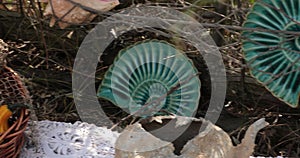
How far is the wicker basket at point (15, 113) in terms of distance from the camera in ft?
3.49

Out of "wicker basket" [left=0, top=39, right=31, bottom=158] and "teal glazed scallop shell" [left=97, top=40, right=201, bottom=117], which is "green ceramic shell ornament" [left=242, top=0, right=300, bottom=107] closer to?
"teal glazed scallop shell" [left=97, top=40, right=201, bottom=117]

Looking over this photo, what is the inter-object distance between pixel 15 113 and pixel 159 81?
33 cm

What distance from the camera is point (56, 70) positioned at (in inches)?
73.1

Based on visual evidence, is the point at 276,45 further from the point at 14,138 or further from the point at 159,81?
the point at 14,138

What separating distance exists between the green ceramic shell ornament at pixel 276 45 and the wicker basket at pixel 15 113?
0.50m

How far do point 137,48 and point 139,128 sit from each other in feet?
0.98

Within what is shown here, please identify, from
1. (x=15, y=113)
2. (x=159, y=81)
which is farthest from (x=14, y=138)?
(x=159, y=81)

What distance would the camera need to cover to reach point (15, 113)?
1.15 meters

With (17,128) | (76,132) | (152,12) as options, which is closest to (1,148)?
(17,128)

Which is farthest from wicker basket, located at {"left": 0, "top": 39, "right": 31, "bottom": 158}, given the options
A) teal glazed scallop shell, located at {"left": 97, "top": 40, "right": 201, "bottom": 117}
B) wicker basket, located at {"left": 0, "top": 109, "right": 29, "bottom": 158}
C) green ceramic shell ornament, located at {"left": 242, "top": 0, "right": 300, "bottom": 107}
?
green ceramic shell ornament, located at {"left": 242, "top": 0, "right": 300, "bottom": 107}

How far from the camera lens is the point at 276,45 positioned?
42.3 inches

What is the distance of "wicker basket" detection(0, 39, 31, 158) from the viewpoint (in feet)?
3.49

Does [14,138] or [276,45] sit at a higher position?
[276,45]

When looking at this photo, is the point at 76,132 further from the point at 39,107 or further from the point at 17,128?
the point at 39,107
